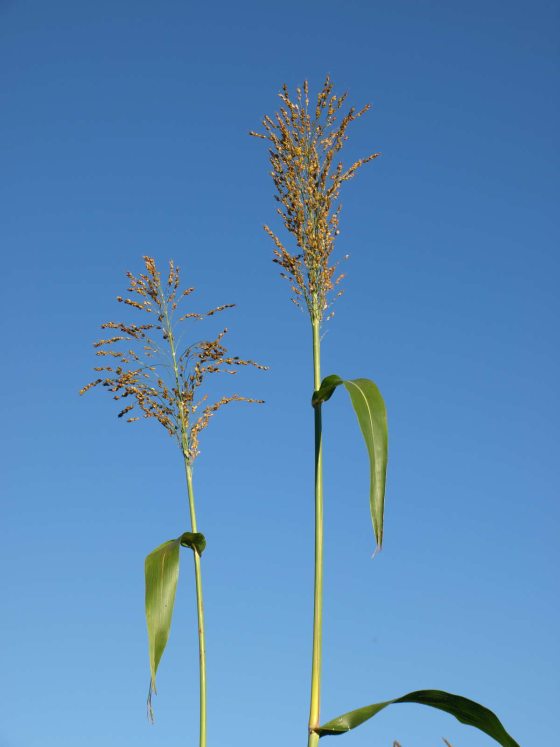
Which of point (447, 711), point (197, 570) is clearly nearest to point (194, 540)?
point (197, 570)

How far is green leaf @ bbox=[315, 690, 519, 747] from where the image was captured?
243 centimetres

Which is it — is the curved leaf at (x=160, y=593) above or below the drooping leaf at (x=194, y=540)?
below

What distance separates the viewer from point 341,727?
246 centimetres

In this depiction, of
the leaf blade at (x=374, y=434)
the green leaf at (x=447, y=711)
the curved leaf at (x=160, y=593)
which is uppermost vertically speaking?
the leaf blade at (x=374, y=434)

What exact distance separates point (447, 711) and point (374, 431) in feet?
2.67

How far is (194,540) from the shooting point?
3.09 m

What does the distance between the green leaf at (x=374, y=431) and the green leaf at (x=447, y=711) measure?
48cm

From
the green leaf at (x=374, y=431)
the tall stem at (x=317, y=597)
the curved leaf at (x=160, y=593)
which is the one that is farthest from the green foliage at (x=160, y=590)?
the green leaf at (x=374, y=431)

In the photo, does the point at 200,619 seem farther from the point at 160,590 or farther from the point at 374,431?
the point at 374,431

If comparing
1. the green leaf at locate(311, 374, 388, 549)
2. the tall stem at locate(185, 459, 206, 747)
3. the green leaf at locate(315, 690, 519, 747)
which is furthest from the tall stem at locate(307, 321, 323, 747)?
the tall stem at locate(185, 459, 206, 747)

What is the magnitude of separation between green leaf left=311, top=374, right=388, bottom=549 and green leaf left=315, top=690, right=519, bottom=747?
0.48 m

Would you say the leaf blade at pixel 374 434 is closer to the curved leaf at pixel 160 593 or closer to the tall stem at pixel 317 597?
the tall stem at pixel 317 597

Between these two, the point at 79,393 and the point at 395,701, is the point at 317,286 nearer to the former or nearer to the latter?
the point at 79,393

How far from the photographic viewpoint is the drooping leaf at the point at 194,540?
307cm
